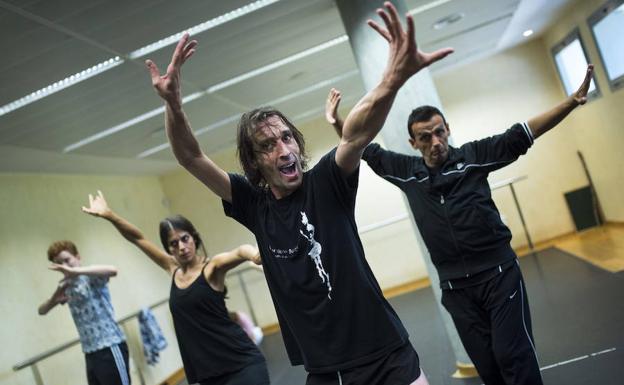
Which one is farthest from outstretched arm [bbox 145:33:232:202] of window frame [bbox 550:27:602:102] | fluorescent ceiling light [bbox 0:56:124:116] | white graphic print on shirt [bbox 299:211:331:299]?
window frame [bbox 550:27:602:102]

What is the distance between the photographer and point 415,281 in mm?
9398

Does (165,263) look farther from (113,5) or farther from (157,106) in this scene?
(157,106)

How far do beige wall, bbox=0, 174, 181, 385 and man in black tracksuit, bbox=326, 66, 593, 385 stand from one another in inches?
174

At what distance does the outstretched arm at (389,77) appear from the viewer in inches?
55.6

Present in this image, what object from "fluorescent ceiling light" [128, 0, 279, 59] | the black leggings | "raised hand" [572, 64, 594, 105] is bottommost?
the black leggings

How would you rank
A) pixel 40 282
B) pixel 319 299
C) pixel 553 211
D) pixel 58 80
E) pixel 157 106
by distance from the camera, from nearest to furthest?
pixel 319 299
pixel 58 80
pixel 157 106
pixel 40 282
pixel 553 211

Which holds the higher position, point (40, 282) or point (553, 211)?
point (40, 282)

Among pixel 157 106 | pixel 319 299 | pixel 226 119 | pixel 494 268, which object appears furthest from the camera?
pixel 226 119

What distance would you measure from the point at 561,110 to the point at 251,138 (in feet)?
5.04

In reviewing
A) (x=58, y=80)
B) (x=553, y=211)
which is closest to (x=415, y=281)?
(x=553, y=211)

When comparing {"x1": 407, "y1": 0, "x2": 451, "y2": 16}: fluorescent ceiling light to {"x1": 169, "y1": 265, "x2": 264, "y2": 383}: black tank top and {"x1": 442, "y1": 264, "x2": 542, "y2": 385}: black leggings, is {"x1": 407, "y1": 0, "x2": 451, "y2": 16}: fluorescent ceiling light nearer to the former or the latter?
{"x1": 442, "y1": 264, "x2": 542, "y2": 385}: black leggings

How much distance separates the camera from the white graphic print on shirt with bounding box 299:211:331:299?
157cm

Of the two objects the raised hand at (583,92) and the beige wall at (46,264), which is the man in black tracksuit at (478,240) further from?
the beige wall at (46,264)

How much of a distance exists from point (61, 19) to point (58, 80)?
1.03 meters
